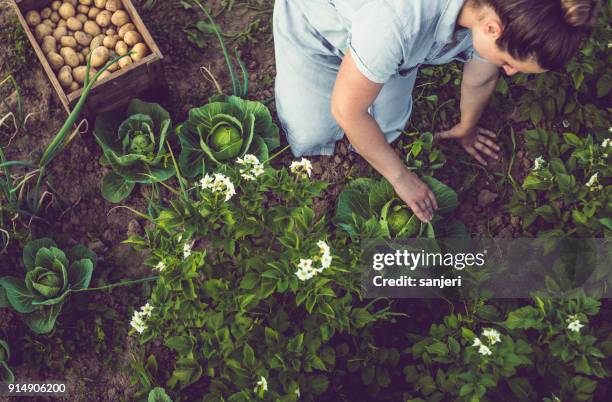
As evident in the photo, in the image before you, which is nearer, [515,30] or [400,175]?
[515,30]

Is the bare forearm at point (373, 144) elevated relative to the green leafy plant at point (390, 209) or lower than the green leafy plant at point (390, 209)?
elevated

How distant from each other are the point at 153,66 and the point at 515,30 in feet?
4.31

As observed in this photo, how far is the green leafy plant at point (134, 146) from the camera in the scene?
2129 mm

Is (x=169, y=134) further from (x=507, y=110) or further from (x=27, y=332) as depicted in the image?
(x=507, y=110)


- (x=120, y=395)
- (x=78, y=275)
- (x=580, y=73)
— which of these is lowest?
(x=120, y=395)

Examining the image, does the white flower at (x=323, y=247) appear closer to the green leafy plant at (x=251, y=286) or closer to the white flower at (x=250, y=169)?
the green leafy plant at (x=251, y=286)

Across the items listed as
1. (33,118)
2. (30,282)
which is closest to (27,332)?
(30,282)

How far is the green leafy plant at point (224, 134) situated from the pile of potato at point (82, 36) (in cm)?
34

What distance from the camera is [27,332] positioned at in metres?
2.03

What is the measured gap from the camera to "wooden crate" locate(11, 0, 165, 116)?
2.01 m

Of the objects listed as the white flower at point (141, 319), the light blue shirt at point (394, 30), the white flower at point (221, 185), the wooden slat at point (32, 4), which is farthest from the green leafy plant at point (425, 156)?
the wooden slat at point (32, 4)

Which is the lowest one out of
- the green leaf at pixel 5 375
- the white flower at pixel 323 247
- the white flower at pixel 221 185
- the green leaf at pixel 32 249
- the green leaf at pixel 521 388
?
the green leaf at pixel 5 375

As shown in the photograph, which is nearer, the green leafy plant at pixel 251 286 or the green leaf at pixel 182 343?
the green leafy plant at pixel 251 286

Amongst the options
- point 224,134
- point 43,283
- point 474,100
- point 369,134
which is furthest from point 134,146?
point 474,100
